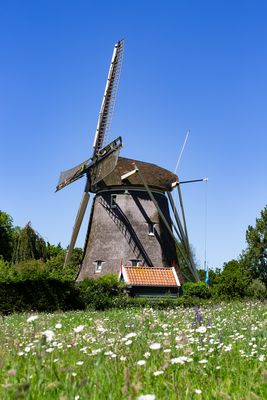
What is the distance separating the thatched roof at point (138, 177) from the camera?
39.5 meters

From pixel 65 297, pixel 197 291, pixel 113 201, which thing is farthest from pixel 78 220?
pixel 65 297

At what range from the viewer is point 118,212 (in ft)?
129

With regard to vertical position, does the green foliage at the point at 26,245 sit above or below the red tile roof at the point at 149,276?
above

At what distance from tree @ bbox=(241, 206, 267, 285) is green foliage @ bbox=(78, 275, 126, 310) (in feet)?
74.0

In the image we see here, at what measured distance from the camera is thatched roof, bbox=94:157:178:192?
39531 mm

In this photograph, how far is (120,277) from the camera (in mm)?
36406

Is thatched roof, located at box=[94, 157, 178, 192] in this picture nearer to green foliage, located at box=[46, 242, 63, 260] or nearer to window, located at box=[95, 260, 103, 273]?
window, located at box=[95, 260, 103, 273]

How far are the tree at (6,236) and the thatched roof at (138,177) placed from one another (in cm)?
2570

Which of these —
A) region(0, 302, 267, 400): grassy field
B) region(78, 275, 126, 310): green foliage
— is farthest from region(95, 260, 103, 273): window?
region(0, 302, 267, 400): grassy field

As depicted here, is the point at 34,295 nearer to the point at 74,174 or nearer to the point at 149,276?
the point at 149,276

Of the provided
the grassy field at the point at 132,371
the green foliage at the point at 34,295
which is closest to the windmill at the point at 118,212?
the green foliage at the point at 34,295

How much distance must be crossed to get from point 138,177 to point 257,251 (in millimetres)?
16516

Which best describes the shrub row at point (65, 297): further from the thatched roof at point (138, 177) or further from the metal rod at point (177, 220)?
the metal rod at point (177, 220)

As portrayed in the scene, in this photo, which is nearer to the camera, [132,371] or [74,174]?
[132,371]
